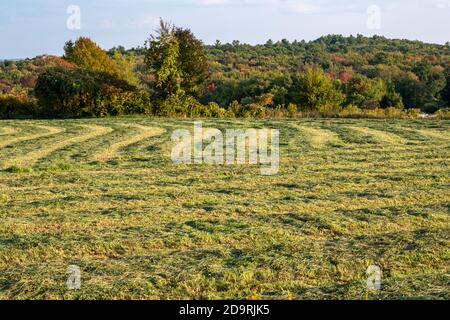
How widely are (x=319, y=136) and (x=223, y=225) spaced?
12105 millimetres

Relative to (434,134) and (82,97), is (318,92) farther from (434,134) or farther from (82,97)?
(434,134)

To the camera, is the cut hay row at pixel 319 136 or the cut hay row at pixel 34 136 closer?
the cut hay row at pixel 319 136

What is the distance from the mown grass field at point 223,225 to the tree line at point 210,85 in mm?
16067

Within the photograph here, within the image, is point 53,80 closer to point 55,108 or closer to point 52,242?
point 55,108

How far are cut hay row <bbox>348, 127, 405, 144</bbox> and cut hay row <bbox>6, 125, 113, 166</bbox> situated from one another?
980cm

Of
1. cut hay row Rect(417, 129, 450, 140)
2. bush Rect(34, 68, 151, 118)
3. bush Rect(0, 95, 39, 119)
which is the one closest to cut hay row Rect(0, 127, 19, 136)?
bush Rect(34, 68, 151, 118)

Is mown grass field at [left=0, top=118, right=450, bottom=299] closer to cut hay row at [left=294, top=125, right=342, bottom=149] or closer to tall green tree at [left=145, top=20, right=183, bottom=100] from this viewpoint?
cut hay row at [left=294, top=125, right=342, bottom=149]

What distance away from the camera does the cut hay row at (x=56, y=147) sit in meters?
14.3

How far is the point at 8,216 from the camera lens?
28.9ft

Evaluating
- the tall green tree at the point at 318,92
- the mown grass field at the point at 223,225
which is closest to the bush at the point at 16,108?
the mown grass field at the point at 223,225

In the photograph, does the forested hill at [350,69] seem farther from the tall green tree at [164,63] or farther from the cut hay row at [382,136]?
the cut hay row at [382,136]

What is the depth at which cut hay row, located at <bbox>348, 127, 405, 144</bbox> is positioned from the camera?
18.1 metres

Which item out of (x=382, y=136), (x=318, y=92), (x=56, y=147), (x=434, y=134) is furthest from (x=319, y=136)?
(x=318, y=92)

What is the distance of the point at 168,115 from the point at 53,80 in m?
6.84
